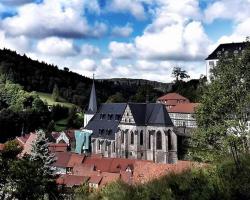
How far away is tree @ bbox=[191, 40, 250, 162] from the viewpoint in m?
25.5

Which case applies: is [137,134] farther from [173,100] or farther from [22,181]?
[22,181]

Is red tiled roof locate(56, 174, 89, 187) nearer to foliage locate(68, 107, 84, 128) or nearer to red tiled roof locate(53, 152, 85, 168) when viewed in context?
red tiled roof locate(53, 152, 85, 168)

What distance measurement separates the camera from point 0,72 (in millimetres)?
168125

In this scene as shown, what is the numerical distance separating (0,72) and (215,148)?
154 m

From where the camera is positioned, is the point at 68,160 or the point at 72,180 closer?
the point at 72,180

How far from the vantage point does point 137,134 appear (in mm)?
68562

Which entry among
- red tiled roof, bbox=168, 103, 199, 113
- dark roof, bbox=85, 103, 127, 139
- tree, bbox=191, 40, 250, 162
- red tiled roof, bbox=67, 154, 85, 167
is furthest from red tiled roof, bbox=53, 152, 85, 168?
tree, bbox=191, 40, 250, 162

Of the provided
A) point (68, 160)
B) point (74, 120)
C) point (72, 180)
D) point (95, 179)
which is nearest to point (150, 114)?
point (68, 160)

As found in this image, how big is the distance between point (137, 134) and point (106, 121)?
11585 mm

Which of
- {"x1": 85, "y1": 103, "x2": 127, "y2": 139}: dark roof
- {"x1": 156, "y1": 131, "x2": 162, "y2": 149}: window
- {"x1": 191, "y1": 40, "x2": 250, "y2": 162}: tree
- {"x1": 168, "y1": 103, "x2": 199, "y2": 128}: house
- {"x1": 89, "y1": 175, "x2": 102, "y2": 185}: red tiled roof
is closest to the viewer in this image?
{"x1": 191, "y1": 40, "x2": 250, "y2": 162}: tree

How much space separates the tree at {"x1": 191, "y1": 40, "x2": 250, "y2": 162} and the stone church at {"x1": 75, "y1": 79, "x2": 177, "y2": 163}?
3935 cm

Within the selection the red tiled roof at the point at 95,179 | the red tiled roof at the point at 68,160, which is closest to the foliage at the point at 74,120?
the red tiled roof at the point at 68,160

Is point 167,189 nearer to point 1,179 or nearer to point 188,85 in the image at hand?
point 1,179

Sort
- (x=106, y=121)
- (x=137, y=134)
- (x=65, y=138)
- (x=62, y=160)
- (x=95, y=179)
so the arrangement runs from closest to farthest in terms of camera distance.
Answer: (x=95, y=179)
(x=62, y=160)
(x=137, y=134)
(x=106, y=121)
(x=65, y=138)
